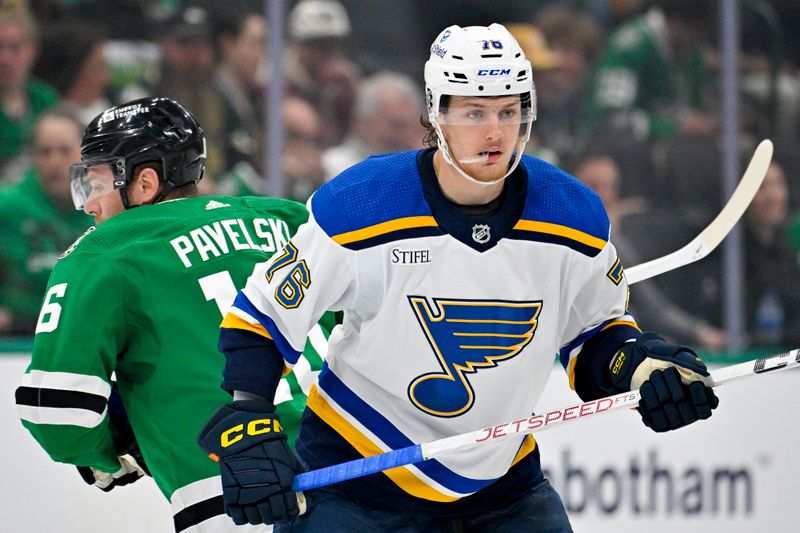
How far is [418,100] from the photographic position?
4.86 meters

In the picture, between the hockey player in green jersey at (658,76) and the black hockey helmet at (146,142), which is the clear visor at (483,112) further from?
the hockey player in green jersey at (658,76)

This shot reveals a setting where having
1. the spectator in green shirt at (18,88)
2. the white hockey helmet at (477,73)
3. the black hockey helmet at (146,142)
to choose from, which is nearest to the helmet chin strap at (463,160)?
the white hockey helmet at (477,73)

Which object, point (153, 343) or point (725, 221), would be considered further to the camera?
point (725, 221)

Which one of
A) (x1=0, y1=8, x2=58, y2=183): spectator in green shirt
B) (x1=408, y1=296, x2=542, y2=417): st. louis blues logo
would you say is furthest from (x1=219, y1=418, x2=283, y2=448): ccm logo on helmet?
(x1=0, y1=8, x2=58, y2=183): spectator in green shirt

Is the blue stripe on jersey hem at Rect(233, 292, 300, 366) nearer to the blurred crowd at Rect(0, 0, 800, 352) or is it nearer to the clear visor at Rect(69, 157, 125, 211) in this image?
the clear visor at Rect(69, 157, 125, 211)

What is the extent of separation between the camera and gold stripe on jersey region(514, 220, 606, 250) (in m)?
2.25

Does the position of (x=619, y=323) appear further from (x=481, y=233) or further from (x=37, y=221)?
(x=37, y=221)

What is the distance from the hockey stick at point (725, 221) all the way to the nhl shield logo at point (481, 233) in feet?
2.23

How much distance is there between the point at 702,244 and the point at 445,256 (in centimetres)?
93

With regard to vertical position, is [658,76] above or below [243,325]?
below

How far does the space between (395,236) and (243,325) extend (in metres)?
0.31

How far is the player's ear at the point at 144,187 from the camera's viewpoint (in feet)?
9.72

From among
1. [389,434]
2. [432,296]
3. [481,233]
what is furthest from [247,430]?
[481,233]

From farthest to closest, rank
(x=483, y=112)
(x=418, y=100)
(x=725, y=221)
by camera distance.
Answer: (x=418, y=100)
(x=725, y=221)
(x=483, y=112)
